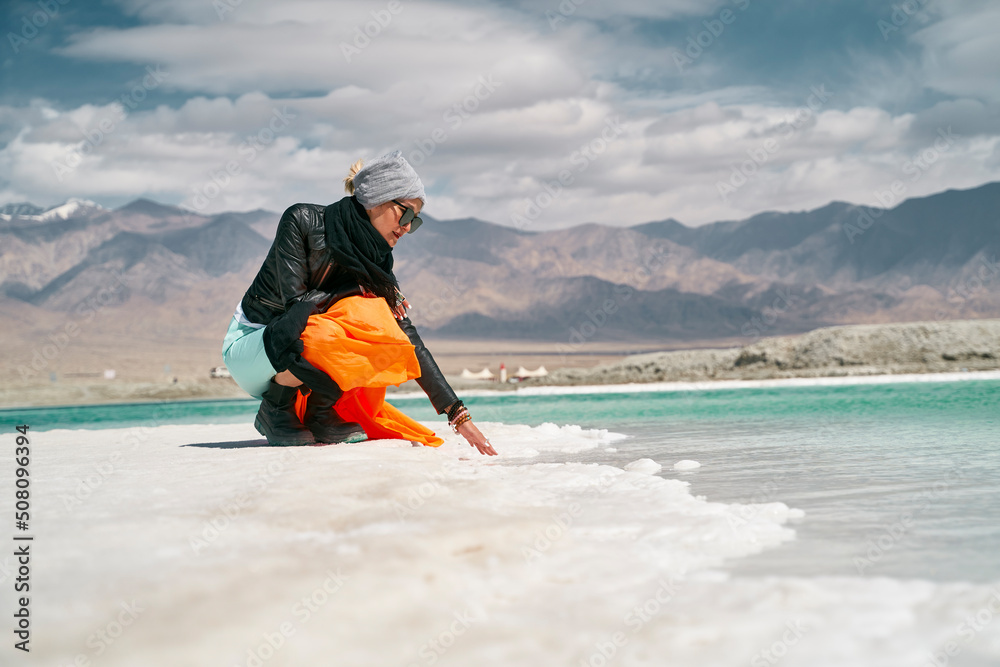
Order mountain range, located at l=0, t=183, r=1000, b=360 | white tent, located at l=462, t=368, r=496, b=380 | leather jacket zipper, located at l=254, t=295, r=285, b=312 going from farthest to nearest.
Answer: mountain range, located at l=0, t=183, r=1000, b=360 → white tent, located at l=462, t=368, r=496, b=380 → leather jacket zipper, located at l=254, t=295, r=285, b=312

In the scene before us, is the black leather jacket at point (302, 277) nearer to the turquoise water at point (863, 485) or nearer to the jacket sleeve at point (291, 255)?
the jacket sleeve at point (291, 255)

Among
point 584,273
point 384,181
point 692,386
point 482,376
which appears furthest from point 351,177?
point 584,273

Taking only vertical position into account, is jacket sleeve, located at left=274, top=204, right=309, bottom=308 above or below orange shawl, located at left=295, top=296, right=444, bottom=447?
above

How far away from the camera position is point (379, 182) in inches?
126

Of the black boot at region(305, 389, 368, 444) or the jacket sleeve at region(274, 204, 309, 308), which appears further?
the black boot at region(305, 389, 368, 444)

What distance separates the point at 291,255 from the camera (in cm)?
324

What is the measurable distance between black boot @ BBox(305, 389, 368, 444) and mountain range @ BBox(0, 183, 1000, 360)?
57.3 metres

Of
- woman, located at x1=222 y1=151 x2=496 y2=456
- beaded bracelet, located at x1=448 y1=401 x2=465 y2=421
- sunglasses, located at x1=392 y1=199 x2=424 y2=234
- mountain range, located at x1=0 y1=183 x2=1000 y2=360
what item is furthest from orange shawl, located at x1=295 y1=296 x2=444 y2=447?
mountain range, located at x1=0 y1=183 x2=1000 y2=360

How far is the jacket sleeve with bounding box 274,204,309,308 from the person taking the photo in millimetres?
3230

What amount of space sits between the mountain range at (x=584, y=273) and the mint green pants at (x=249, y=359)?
57.4m

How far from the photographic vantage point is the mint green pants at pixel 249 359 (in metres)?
3.26

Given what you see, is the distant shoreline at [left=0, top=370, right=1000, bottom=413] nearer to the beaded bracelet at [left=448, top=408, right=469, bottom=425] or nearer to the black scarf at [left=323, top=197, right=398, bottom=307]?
the beaded bracelet at [left=448, top=408, right=469, bottom=425]

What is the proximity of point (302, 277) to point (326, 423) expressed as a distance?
0.72m

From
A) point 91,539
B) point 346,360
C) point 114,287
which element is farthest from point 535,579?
point 114,287
